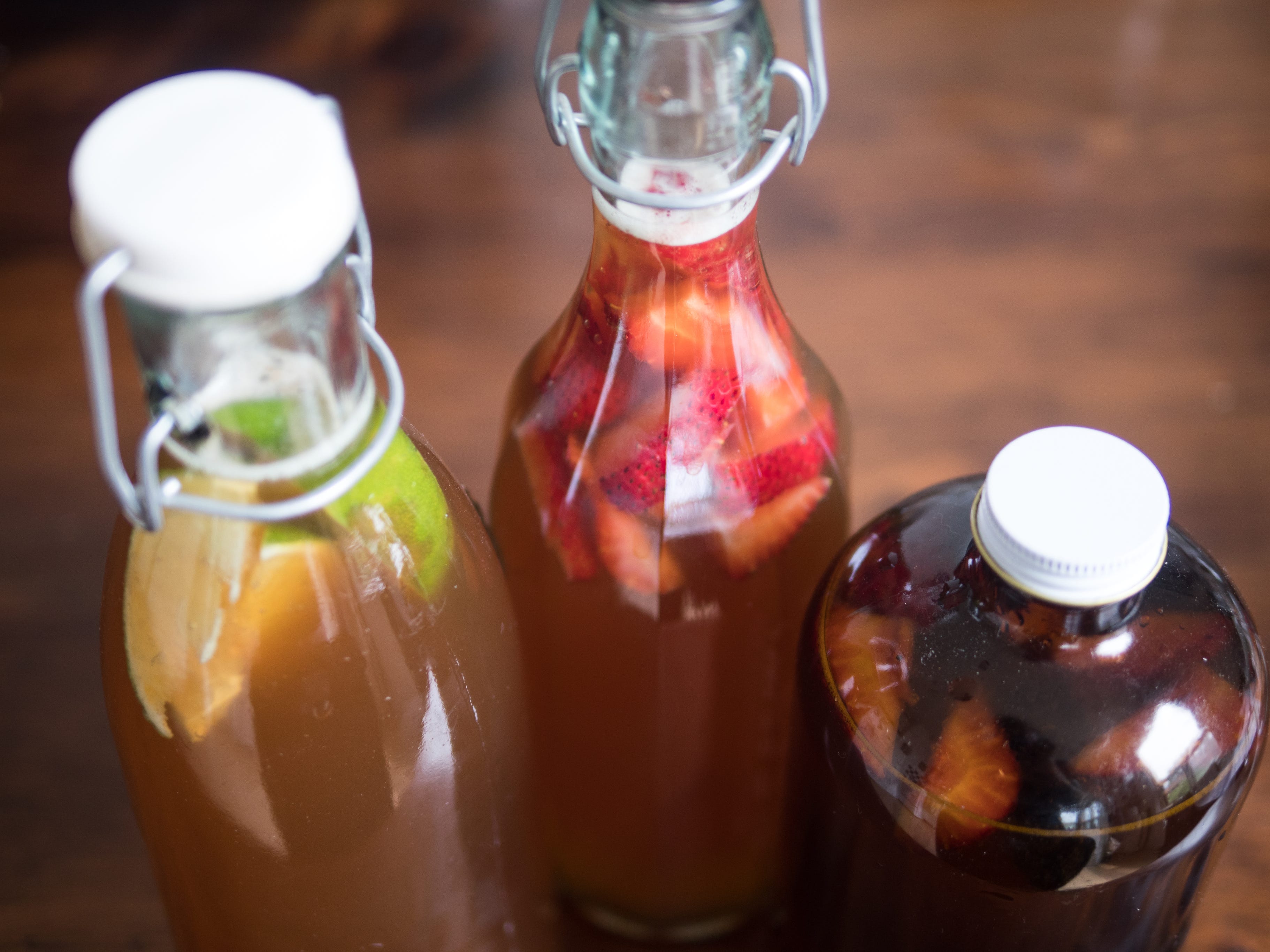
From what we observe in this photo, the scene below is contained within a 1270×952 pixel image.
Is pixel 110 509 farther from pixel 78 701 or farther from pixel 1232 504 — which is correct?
pixel 1232 504

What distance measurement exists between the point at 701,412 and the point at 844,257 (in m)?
0.32

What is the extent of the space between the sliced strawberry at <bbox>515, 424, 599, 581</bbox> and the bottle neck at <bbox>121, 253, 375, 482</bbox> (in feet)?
0.42

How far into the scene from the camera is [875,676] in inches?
15.9

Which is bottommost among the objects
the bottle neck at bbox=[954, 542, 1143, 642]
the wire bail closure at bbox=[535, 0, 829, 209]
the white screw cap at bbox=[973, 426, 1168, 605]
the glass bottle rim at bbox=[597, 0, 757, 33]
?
the bottle neck at bbox=[954, 542, 1143, 642]

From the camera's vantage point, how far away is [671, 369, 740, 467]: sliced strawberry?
1.43 feet

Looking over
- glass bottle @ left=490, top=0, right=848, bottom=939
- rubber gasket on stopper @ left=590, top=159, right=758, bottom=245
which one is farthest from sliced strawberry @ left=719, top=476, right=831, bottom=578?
rubber gasket on stopper @ left=590, top=159, right=758, bottom=245

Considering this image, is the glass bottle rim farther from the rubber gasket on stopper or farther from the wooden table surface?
the wooden table surface

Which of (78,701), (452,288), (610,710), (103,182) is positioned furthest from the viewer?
(452,288)

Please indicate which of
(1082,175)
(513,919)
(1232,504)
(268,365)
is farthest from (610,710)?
(1082,175)

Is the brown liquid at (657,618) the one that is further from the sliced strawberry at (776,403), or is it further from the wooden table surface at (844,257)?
the wooden table surface at (844,257)

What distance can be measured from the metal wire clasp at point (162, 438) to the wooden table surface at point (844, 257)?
29 centimetres

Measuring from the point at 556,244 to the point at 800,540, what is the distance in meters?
0.32

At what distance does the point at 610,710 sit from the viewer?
0.50 m

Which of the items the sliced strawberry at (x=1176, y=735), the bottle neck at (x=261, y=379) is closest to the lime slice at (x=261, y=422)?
the bottle neck at (x=261, y=379)
